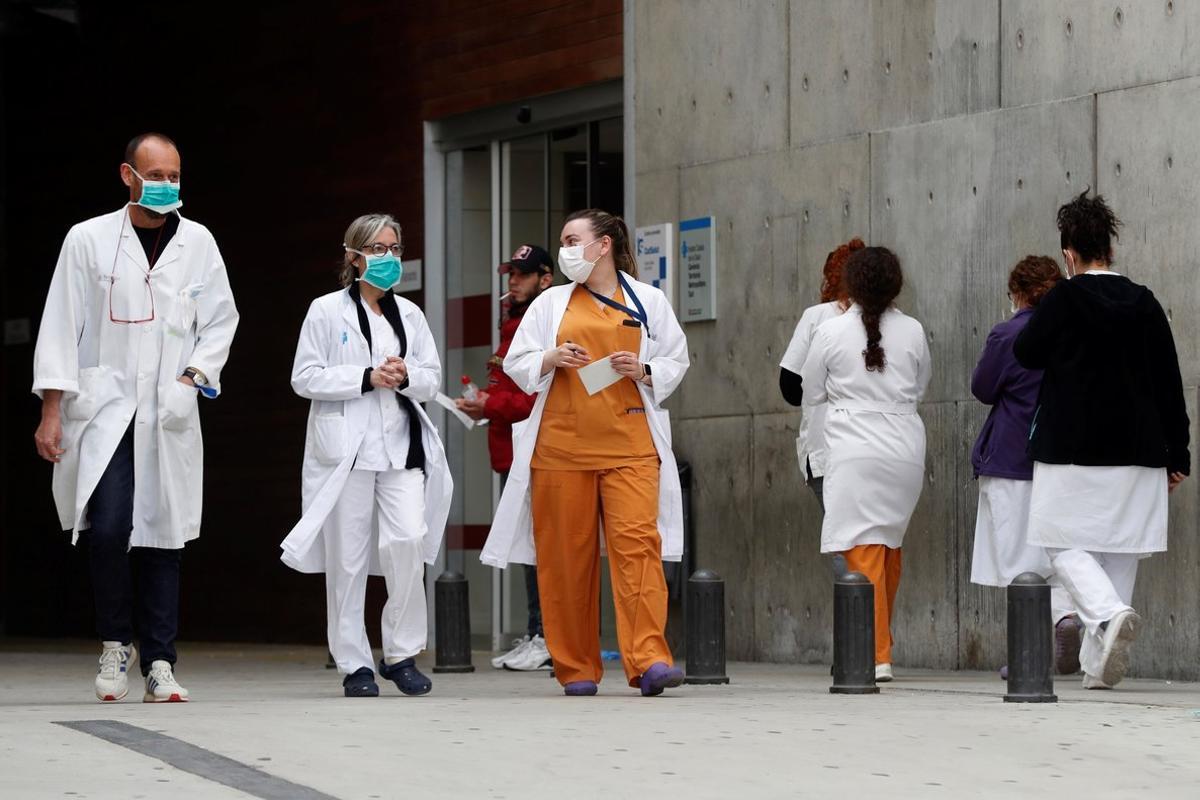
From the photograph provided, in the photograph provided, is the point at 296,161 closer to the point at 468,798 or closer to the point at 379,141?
the point at 379,141

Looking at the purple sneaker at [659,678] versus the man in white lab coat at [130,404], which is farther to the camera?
the purple sneaker at [659,678]

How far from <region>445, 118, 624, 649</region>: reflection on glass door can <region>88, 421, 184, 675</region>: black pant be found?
6.19 m

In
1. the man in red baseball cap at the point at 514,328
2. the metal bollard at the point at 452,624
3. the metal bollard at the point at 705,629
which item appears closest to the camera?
the metal bollard at the point at 705,629

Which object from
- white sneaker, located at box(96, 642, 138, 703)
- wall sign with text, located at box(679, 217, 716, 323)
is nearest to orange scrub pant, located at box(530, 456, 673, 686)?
white sneaker, located at box(96, 642, 138, 703)

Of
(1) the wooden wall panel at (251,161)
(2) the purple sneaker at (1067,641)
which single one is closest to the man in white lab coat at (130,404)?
(2) the purple sneaker at (1067,641)

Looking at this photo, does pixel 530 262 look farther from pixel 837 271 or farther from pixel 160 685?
pixel 160 685

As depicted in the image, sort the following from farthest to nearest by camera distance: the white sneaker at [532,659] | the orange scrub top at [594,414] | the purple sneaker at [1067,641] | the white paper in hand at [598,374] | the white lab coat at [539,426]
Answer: the white sneaker at [532,659]
the purple sneaker at [1067,641]
the white lab coat at [539,426]
the orange scrub top at [594,414]
the white paper in hand at [598,374]

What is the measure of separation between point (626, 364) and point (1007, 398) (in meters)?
2.44

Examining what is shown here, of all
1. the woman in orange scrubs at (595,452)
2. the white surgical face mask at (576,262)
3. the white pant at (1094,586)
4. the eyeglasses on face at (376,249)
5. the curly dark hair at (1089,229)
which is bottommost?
the white pant at (1094,586)

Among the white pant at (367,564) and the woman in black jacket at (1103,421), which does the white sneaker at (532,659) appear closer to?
the white pant at (367,564)

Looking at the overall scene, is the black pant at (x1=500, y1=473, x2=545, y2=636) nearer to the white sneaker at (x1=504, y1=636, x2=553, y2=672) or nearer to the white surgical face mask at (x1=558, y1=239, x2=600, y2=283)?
the white sneaker at (x1=504, y1=636, x2=553, y2=672)

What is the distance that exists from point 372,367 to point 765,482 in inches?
155

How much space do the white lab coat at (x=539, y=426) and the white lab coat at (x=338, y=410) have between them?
46 cm

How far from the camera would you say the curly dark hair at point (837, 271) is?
11.4 metres
